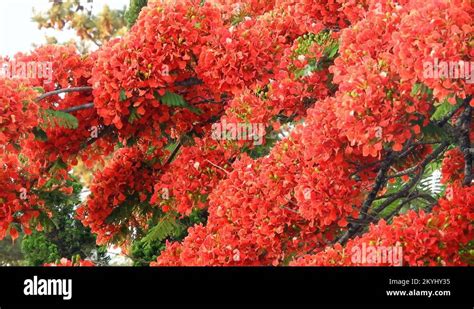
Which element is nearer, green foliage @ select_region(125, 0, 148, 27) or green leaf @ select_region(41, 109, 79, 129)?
green leaf @ select_region(41, 109, 79, 129)

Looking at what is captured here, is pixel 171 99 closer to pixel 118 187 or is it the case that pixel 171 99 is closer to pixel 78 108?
pixel 78 108

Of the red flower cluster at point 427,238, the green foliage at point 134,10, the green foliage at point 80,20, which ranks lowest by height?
the red flower cluster at point 427,238

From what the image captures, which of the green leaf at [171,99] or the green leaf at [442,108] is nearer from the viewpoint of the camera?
the green leaf at [442,108]

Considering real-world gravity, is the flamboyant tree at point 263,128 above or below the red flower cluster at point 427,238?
above

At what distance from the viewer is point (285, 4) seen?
850 centimetres

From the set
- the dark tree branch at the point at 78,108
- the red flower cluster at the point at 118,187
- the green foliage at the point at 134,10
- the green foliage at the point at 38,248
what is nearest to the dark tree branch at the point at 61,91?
the dark tree branch at the point at 78,108

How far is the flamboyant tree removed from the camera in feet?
20.2

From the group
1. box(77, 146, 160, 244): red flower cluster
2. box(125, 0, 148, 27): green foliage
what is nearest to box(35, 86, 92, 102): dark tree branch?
box(77, 146, 160, 244): red flower cluster

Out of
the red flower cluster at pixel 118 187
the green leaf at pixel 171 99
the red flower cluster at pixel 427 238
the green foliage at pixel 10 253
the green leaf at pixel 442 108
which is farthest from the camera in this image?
the green foliage at pixel 10 253

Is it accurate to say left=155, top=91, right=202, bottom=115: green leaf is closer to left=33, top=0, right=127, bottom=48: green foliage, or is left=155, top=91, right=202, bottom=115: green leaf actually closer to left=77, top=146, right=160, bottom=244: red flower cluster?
left=77, top=146, right=160, bottom=244: red flower cluster

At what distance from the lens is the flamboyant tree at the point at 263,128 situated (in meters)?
6.15

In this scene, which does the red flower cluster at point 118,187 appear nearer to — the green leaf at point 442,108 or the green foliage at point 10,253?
the green leaf at point 442,108
